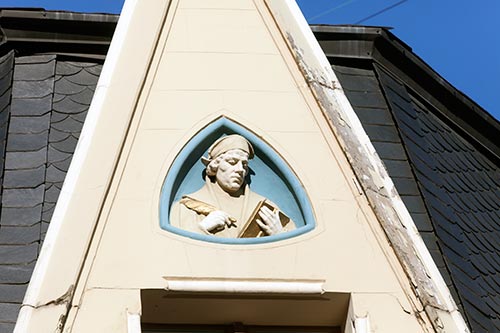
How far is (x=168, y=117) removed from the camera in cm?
959

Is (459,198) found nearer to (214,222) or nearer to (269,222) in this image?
(269,222)

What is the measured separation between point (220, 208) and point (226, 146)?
37cm

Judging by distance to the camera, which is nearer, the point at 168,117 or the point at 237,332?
the point at 237,332

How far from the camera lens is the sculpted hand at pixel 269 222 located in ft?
30.0

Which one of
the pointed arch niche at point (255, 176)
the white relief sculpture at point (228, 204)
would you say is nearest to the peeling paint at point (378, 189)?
the pointed arch niche at point (255, 176)

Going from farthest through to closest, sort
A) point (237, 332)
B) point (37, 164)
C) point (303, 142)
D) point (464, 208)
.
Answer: point (464, 208)
point (37, 164)
point (303, 142)
point (237, 332)

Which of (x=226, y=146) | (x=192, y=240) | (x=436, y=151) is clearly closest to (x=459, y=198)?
(x=436, y=151)

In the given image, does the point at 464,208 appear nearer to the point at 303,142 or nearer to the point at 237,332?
the point at 303,142

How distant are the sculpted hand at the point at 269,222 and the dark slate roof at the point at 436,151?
4.04 feet

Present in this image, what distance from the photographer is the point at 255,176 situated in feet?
31.3

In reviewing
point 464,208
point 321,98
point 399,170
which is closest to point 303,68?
point 321,98

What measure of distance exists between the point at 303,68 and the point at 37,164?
5.39 ft

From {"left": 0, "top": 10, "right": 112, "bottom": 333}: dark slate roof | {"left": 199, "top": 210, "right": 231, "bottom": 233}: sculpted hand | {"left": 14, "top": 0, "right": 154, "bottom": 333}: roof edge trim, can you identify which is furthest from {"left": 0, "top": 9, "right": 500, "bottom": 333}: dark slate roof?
{"left": 199, "top": 210, "right": 231, "bottom": 233}: sculpted hand

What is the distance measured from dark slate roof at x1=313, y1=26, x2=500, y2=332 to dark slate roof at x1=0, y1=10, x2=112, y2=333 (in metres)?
1.58
